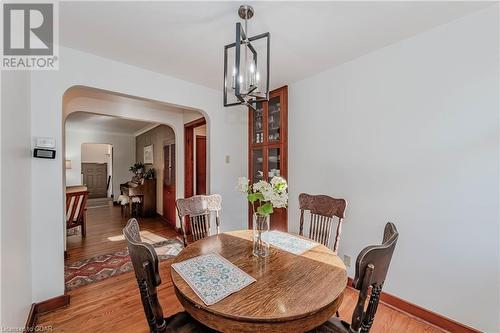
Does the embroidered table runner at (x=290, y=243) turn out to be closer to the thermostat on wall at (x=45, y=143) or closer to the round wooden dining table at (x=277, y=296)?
the round wooden dining table at (x=277, y=296)

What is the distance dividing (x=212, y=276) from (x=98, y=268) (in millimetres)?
2515

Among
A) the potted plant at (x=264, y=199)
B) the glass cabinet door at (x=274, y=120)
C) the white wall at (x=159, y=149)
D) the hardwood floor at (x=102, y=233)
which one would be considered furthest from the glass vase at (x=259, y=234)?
the white wall at (x=159, y=149)

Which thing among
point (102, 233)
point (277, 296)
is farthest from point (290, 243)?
point (102, 233)

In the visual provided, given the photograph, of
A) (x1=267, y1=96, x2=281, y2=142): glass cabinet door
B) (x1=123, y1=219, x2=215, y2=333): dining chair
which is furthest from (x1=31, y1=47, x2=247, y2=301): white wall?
(x1=123, y1=219, x2=215, y2=333): dining chair

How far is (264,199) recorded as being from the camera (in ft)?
4.42

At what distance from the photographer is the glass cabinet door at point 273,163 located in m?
3.11

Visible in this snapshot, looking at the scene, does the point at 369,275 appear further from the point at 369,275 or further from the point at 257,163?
the point at 257,163

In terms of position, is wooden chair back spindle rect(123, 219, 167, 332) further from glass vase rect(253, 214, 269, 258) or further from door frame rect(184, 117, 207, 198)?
door frame rect(184, 117, 207, 198)

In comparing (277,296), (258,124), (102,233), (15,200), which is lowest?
(102,233)

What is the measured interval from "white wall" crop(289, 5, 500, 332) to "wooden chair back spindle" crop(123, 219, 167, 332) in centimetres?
203

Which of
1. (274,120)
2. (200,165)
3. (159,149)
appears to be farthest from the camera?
(159,149)

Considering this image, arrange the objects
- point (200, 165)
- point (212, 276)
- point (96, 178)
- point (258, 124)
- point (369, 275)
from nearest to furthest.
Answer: point (369, 275) → point (212, 276) → point (258, 124) → point (200, 165) → point (96, 178)

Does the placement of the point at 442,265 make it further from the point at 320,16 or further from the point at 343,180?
the point at 320,16

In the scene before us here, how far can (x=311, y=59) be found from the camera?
7.48ft
